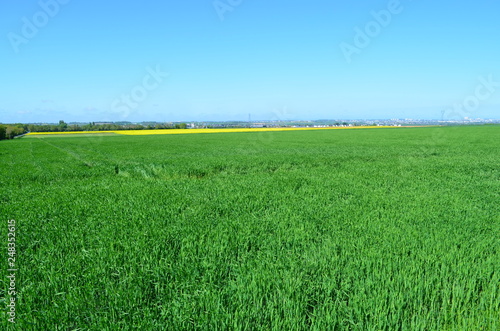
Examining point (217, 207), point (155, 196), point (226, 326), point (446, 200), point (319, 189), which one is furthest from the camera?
point (319, 189)

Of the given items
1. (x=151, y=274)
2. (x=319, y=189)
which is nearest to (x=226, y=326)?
(x=151, y=274)

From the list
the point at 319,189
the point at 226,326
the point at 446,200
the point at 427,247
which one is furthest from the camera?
the point at 319,189

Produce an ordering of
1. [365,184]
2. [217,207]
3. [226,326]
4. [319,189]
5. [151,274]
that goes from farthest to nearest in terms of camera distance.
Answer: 1. [365,184]
2. [319,189]
3. [217,207]
4. [151,274]
5. [226,326]

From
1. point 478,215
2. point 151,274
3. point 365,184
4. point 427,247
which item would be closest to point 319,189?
point 365,184

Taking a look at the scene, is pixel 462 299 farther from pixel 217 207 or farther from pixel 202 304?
pixel 217 207

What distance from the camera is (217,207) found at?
26.1 ft

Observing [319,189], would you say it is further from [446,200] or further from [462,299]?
[462,299]

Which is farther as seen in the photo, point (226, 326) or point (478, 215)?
point (478, 215)

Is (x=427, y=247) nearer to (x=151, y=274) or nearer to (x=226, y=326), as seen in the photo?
(x=226, y=326)

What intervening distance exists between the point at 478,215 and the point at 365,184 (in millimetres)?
4555

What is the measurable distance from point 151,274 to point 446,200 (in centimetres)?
858

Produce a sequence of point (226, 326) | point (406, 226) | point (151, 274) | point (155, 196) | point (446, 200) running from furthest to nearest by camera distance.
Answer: point (155, 196) → point (446, 200) → point (406, 226) → point (151, 274) → point (226, 326)

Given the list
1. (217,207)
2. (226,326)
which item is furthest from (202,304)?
(217,207)

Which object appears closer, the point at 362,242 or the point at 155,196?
the point at 362,242
